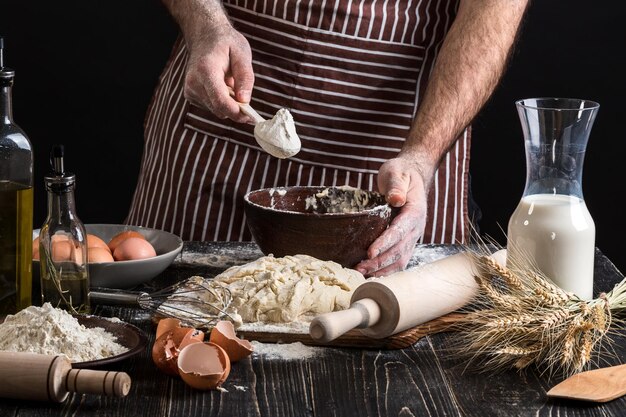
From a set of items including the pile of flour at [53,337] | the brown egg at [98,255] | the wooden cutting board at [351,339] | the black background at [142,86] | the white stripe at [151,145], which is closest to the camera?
the pile of flour at [53,337]

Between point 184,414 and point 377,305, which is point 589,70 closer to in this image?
point 377,305

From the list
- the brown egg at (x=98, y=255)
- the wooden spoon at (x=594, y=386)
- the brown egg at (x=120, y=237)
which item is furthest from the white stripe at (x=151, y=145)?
the wooden spoon at (x=594, y=386)

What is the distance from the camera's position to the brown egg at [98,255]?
1673 millimetres

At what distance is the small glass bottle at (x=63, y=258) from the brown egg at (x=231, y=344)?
0.89ft

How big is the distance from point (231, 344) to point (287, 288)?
20cm

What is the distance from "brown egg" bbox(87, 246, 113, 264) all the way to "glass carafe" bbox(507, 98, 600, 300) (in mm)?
642

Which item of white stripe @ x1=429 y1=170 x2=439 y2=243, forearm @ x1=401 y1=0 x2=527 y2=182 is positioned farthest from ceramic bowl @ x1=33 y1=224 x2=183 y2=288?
white stripe @ x1=429 y1=170 x2=439 y2=243

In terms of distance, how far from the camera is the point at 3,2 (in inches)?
128

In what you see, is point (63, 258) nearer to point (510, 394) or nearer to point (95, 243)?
point (95, 243)

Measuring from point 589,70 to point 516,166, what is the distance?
363mm

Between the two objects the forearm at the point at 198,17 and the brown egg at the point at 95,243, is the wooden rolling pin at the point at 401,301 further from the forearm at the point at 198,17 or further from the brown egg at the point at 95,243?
the forearm at the point at 198,17

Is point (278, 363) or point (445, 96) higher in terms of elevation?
point (445, 96)

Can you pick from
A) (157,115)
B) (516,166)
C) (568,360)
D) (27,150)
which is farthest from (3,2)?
(568,360)

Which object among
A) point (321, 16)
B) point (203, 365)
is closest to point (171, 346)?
point (203, 365)
